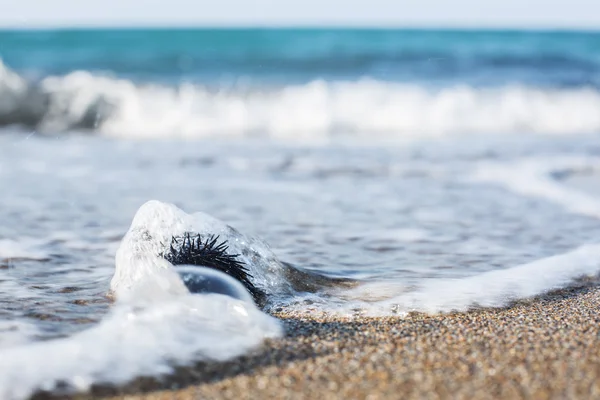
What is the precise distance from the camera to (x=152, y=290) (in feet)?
10.2

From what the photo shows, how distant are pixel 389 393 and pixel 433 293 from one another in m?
1.52

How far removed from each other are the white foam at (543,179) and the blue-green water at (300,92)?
401 cm

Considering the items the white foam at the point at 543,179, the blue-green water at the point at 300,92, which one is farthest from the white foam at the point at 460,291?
the blue-green water at the point at 300,92

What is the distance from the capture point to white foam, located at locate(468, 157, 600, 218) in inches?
251

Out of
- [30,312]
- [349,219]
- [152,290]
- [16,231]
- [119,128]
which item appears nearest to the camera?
[152,290]

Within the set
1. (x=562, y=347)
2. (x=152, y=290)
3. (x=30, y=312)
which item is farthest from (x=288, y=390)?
(x=30, y=312)

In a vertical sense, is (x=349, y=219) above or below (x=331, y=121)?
below

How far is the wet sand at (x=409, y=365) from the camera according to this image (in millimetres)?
2436

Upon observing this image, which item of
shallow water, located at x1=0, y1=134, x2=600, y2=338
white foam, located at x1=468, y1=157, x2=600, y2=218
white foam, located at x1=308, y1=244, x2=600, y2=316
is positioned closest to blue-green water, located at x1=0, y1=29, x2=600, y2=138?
shallow water, located at x1=0, y1=134, x2=600, y2=338

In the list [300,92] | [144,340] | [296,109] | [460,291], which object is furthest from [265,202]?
[300,92]

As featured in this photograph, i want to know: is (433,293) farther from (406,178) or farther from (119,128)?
(119,128)

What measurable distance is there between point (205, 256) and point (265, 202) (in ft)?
9.26

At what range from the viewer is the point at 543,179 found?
291 inches

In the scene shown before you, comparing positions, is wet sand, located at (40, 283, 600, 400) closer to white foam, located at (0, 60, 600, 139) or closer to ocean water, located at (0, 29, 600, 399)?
ocean water, located at (0, 29, 600, 399)
